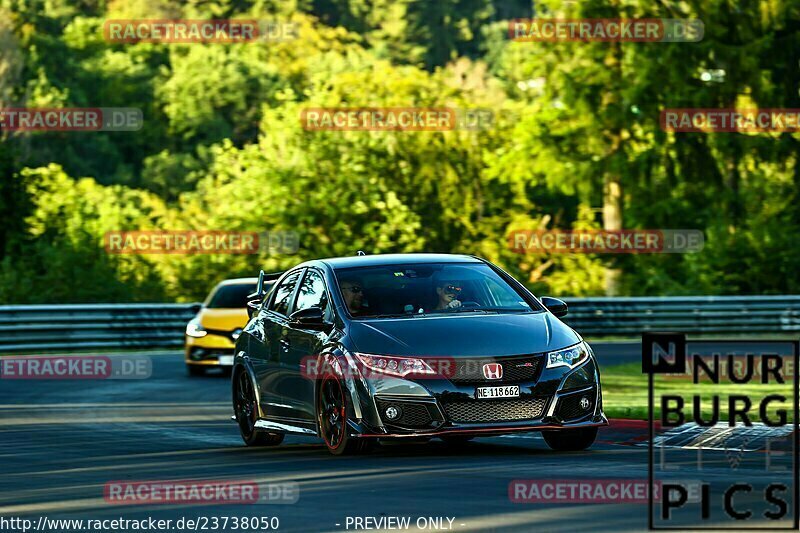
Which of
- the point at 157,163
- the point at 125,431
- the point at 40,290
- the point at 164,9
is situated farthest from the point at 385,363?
the point at 164,9

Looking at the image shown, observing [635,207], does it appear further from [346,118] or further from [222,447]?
[222,447]

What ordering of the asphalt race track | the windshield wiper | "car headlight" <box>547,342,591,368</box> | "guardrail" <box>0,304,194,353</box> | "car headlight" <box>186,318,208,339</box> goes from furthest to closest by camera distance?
"guardrail" <box>0,304,194,353</box> < "car headlight" <box>186,318,208,339</box> < the windshield wiper < "car headlight" <box>547,342,591,368</box> < the asphalt race track

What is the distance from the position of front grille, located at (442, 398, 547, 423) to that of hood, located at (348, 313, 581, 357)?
359 millimetres

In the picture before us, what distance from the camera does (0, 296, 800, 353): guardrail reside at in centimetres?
3512

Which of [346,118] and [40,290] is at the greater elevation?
[346,118]

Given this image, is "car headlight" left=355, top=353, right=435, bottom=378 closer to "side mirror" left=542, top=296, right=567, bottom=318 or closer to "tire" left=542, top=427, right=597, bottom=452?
"tire" left=542, top=427, right=597, bottom=452

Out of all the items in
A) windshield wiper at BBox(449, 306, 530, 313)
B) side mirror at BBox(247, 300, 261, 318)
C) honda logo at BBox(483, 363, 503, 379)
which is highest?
windshield wiper at BBox(449, 306, 530, 313)

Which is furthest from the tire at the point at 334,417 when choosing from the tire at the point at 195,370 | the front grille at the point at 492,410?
the tire at the point at 195,370

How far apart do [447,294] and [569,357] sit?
1317 millimetres

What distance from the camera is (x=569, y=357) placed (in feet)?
44.8

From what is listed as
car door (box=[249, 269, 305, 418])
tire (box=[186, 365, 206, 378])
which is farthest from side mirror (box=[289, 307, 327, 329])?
tire (box=[186, 365, 206, 378])

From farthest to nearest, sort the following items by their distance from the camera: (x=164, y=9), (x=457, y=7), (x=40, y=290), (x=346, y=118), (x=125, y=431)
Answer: (x=457, y=7) → (x=164, y=9) → (x=346, y=118) → (x=40, y=290) → (x=125, y=431)

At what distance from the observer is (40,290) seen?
148 feet

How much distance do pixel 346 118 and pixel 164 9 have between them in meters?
61.4
